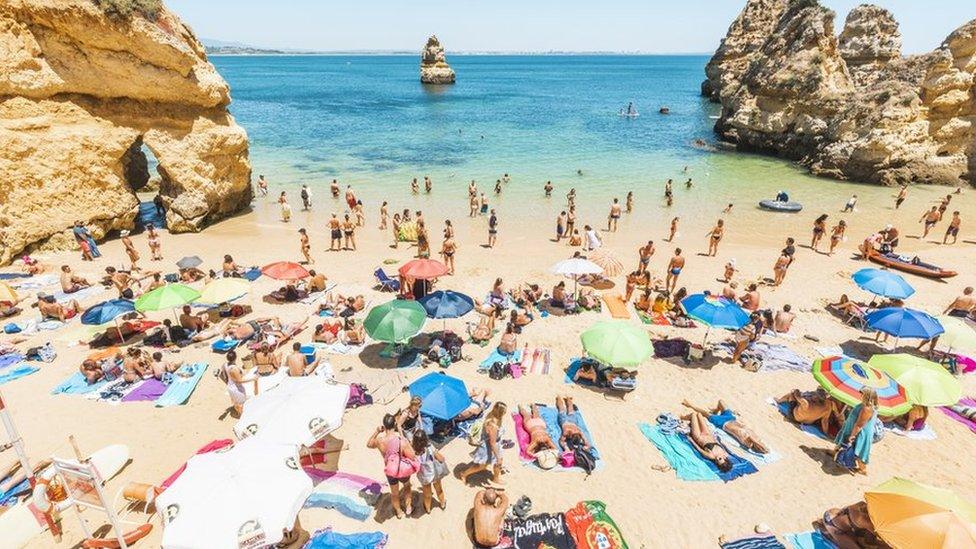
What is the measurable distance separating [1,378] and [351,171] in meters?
23.2

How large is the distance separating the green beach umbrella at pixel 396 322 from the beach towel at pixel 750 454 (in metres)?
6.12

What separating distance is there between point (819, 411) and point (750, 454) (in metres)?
1.81

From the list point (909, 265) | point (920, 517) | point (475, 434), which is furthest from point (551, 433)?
point (909, 265)

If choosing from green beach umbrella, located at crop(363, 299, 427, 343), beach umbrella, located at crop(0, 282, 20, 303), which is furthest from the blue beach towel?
beach umbrella, located at crop(0, 282, 20, 303)

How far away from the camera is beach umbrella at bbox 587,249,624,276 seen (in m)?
13.5

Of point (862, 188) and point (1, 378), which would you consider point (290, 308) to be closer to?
point (1, 378)

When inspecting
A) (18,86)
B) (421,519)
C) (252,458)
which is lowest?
(421,519)

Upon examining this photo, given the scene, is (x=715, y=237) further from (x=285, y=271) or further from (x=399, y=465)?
(x=399, y=465)

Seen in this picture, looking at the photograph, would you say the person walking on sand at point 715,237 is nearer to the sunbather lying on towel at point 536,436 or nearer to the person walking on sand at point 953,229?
the person walking on sand at point 953,229

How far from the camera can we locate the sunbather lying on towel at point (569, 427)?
317 inches

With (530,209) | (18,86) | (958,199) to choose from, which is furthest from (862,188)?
(18,86)

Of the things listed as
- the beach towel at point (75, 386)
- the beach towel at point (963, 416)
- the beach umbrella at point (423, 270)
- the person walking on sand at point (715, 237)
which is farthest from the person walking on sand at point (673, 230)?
the beach towel at point (75, 386)

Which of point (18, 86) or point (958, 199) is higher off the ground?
point (18, 86)

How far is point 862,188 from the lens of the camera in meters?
28.1
